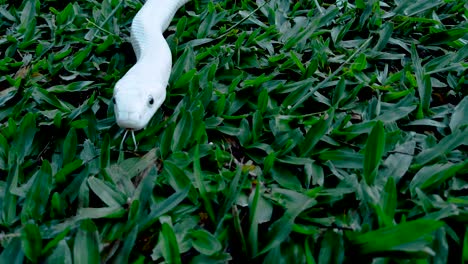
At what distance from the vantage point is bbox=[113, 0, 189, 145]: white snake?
5.43 ft

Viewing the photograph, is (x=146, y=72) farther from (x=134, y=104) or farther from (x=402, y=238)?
(x=402, y=238)

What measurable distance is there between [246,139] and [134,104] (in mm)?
437

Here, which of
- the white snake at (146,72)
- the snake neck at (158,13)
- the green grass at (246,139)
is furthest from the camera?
the snake neck at (158,13)

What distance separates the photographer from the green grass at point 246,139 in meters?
1.36

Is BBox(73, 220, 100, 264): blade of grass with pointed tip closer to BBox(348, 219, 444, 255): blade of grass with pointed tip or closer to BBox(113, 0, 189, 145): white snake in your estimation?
BBox(113, 0, 189, 145): white snake

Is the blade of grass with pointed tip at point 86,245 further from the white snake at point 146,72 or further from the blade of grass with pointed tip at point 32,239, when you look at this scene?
the white snake at point 146,72

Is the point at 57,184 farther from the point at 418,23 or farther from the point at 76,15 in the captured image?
the point at 418,23

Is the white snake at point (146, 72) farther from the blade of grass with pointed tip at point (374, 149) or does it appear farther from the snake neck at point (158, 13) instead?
the blade of grass with pointed tip at point (374, 149)

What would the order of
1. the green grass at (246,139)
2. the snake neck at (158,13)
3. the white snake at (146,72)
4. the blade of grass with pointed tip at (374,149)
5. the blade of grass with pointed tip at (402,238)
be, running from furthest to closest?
the snake neck at (158,13), the white snake at (146,72), the blade of grass with pointed tip at (374,149), the green grass at (246,139), the blade of grass with pointed tip at (402,238)

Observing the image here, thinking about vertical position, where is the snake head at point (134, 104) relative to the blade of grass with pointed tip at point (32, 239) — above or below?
above

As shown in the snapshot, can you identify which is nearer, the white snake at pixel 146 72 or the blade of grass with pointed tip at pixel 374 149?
the blade of grass with pointed tip at pixel 374 149

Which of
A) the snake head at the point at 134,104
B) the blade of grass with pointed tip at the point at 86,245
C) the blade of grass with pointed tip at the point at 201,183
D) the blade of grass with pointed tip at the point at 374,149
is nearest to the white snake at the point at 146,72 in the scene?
the snake head at the point at 134,104

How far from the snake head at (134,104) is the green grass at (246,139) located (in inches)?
3.6

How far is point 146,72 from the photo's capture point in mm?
1882
